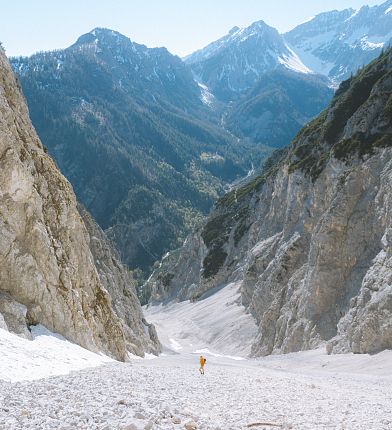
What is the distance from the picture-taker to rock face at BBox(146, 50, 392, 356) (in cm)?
4131

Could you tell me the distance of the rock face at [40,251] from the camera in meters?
27.7

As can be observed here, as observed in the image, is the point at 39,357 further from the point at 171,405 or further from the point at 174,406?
the point at 174,406

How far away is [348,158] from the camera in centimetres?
5803

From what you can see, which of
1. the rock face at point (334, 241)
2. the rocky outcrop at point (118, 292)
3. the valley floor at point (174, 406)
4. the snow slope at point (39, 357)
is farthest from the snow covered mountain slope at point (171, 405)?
the rocky outcrop at point (118, 292)

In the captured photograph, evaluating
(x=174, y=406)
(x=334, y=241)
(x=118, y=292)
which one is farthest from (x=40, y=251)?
(x=118, y=292)

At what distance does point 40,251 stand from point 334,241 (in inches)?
1227

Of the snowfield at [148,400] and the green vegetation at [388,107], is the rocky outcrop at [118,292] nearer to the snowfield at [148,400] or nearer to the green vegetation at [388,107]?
the snowfield at [148,400]

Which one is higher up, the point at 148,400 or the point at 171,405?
the point at 148,400

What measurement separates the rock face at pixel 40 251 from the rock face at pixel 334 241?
65.1 feet

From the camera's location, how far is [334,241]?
5075cm

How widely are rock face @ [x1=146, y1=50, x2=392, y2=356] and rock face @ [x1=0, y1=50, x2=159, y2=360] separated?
19856 millimetres

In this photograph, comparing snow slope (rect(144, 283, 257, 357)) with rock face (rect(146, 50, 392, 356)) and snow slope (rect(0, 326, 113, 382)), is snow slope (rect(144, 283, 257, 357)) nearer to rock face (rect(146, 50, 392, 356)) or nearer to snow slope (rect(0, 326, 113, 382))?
rock face (rect(146, 50, 392, 356))

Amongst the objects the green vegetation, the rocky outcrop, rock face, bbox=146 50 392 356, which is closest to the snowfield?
rock face, bbox=146 50 392 356

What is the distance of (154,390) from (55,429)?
6067 millimetres
